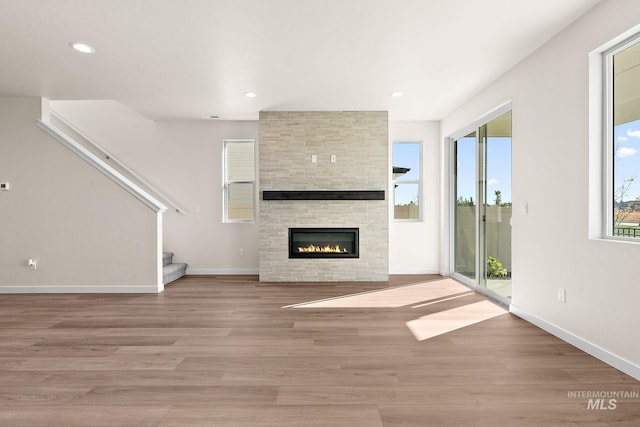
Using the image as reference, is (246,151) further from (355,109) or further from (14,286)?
(14,286)

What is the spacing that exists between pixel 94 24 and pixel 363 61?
2.40 metres

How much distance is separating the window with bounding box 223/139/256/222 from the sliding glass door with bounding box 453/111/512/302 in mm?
3461

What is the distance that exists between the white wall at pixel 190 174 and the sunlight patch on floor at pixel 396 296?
2.31 m

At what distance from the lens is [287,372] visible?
2.45 m

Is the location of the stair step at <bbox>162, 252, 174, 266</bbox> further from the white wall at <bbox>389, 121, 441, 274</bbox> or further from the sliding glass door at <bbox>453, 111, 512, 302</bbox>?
the sliding glass door at <bbox>453, 111, 512, 302</bbox>

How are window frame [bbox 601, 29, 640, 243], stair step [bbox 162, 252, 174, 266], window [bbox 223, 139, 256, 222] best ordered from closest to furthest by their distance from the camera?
1. window frame [bbox 601, 29, 640, 243]
2. stair step [bbox 162, 252, 174, 266]
3. window [bbox 223, 139, 256, 222]

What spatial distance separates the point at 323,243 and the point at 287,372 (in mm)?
3422

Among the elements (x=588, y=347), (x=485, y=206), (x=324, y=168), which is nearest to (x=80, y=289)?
(x=324, y=168)

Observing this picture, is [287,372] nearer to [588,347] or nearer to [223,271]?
[588,347]

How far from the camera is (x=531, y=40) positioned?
3.22m

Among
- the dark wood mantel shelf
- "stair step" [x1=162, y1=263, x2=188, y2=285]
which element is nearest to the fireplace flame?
the dark wood mantel shelf

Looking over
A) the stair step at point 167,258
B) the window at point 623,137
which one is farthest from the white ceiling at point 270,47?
the stair step at point 167,258

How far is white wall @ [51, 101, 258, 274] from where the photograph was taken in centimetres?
632

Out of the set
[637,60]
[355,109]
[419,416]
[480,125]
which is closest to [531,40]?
[637,60]
